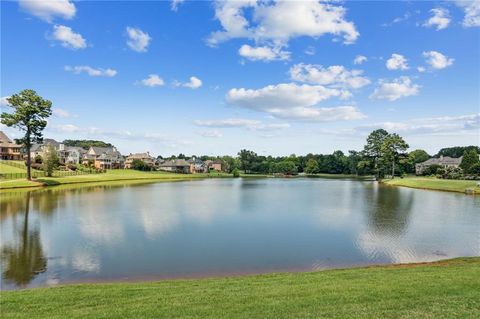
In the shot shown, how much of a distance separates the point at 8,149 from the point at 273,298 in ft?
345

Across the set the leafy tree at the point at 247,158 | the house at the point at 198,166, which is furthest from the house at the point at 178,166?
the leafy tree at the point at 247,158

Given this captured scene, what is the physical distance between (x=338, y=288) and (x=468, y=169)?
277 ft

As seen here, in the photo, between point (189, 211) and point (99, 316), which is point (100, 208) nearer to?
point (189, 211)

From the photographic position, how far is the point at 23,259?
17.1 metres

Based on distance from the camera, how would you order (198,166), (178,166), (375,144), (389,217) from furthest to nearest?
(198,166), (178,166), (375,144), (389,217)

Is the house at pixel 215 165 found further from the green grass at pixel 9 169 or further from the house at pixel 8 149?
the green grass at pixel 9 169

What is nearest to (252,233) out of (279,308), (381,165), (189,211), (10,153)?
(189,211)

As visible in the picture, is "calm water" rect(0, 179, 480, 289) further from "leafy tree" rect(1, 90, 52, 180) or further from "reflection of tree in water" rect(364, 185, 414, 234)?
"leafy tree" rect(1, 90, 52, 180)

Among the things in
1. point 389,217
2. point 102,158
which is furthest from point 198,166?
point 389,217

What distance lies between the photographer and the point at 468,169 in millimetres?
79562

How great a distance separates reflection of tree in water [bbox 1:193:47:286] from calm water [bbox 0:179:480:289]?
4 cm

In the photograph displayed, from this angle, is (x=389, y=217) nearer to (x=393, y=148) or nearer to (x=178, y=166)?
(x=393, y=148)

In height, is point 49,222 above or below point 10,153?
below

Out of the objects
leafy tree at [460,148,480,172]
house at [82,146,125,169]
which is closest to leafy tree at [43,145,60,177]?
house at [82,146,125,169]
